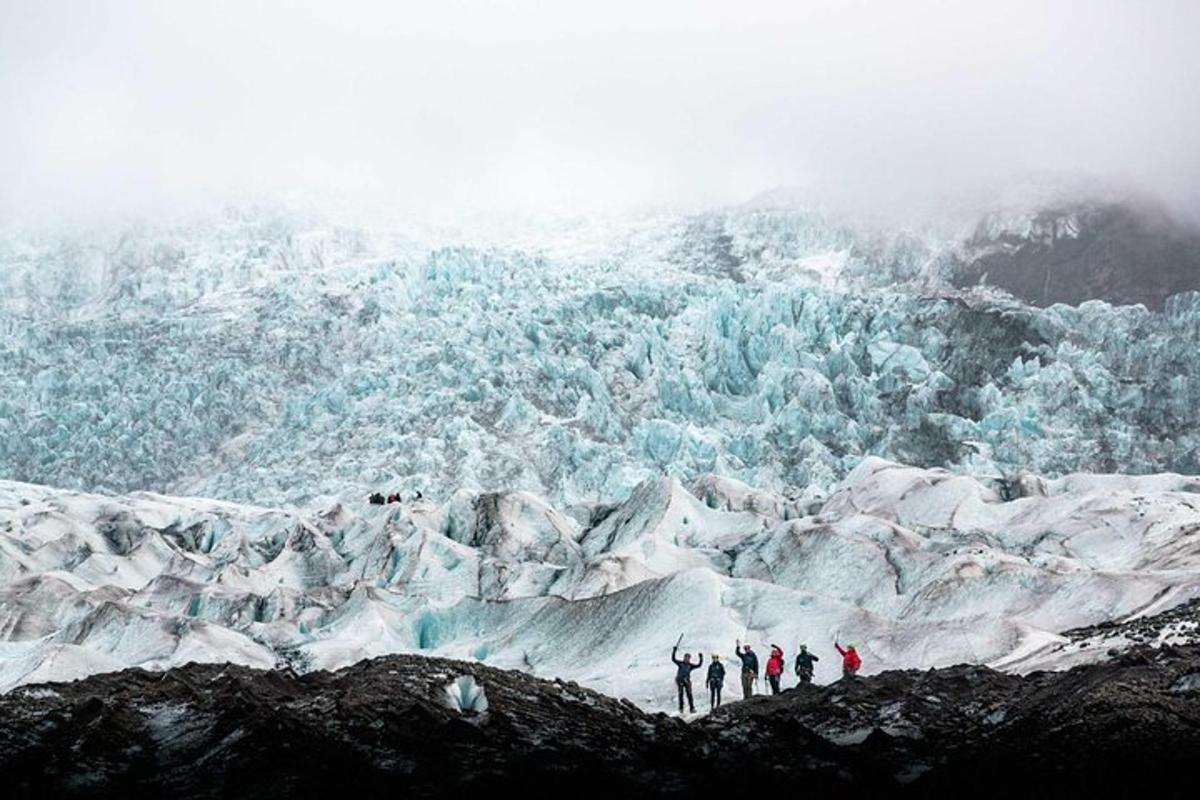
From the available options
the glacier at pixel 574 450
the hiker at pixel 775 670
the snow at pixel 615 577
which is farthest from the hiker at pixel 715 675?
the glacier at pixel 574 450

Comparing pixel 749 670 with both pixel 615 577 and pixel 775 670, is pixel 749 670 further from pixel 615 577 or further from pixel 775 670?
pixel 615 577

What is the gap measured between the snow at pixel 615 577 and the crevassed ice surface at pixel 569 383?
17.7 metres

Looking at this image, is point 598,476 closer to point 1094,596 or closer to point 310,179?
point 1094,596

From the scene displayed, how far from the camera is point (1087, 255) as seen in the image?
99.1 metres

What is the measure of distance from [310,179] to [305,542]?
8562cm

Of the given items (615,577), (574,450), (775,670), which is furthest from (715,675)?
(574,450)

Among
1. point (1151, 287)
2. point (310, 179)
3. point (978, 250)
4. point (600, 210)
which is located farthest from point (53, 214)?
point (1151, 287)

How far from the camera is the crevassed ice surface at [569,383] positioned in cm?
6881

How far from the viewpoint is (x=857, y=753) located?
16094 mm

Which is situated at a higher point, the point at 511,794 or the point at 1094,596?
the point at 511,794

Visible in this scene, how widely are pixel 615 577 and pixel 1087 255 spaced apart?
242 feet

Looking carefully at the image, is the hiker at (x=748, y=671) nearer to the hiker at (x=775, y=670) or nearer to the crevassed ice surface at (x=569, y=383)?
the hiker at (x=775, y=670)

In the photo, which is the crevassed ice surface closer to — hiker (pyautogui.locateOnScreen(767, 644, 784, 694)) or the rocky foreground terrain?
hiker (pyautogui.locateOnScreen(767, 644, 784, 694))

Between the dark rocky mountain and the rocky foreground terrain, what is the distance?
3193 inches
